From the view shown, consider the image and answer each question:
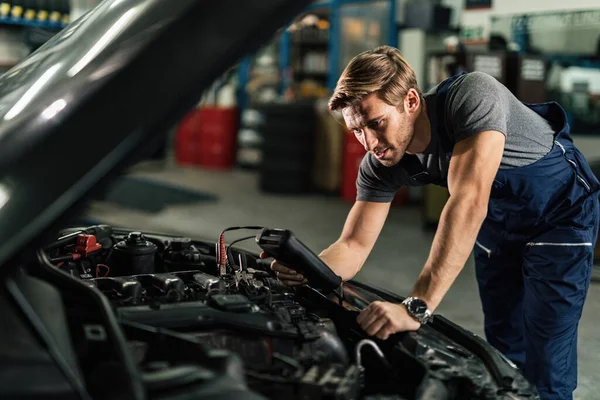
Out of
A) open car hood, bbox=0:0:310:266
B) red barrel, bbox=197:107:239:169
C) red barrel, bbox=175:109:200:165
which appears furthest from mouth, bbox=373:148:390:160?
red barrel, bbox=175:109:200:165

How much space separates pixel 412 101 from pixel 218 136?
7966 millimetres

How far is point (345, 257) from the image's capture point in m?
2.20

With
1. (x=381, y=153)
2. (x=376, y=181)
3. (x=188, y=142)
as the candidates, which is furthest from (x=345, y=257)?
(x=188, y=142)

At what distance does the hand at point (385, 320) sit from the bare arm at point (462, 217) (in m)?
0.11

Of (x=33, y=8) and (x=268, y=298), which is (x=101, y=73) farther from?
(x=33, y=8)

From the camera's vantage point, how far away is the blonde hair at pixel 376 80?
1.86 m

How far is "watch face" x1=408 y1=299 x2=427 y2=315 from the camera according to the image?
5.53 feet

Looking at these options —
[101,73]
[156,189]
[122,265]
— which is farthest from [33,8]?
[101,73]

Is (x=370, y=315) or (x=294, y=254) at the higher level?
(x=294, y=254)

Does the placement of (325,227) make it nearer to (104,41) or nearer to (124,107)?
(104,41)

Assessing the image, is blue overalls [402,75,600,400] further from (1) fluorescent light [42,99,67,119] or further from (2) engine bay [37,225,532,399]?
(1) fluorescent light [42,99,67,119]

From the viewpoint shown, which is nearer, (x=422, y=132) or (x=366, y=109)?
(x=366, y=109)

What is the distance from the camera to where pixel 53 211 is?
1.17m

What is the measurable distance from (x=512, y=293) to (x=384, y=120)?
0.92 m
